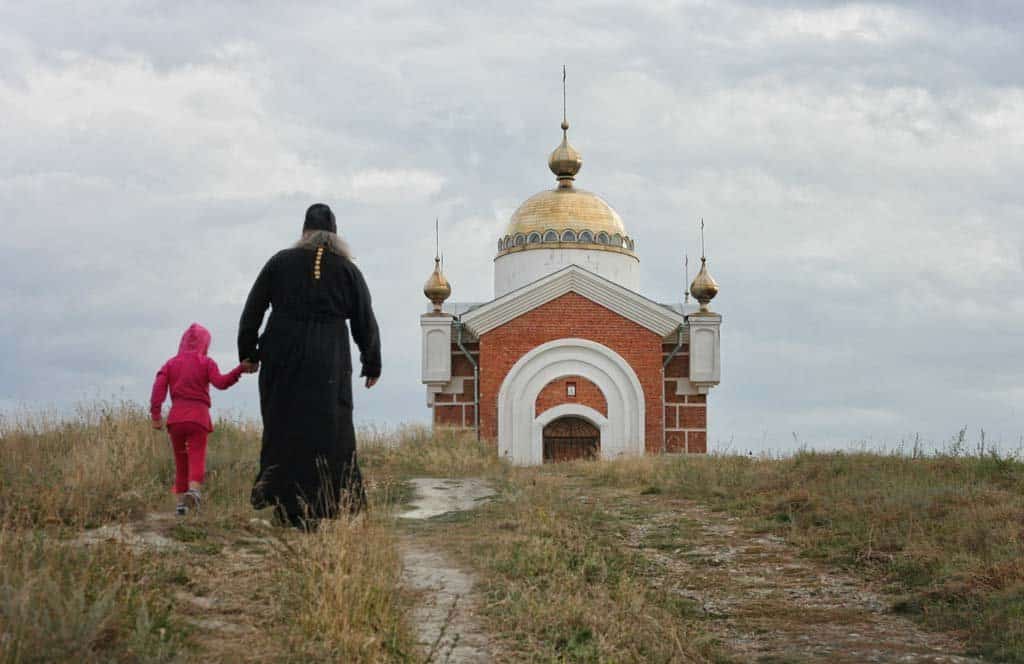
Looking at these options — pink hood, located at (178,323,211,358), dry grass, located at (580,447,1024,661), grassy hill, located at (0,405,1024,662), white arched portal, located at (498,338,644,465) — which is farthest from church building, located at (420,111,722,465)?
pink hood, located at (178,323,211,358)

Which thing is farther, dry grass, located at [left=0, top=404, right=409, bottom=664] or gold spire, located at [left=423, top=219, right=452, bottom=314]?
gold spire, located at [left=423, top=219, right=452, bottom=314]

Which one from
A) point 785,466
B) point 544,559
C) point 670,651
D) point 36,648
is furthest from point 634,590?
point 785,466

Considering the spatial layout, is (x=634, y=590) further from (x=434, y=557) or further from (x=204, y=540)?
(x=204, y=540)

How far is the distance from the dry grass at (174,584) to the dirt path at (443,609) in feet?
0.73

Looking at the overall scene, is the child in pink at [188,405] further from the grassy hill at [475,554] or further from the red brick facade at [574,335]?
the red brick facade at [574,335]

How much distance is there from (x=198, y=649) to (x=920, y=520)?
7707 mm

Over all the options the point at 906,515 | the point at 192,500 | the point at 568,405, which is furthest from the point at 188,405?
the point at 568,405

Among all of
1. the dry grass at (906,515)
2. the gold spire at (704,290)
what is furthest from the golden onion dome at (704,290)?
the dry grass at (906,515)

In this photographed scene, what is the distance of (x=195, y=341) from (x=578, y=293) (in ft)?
70.7

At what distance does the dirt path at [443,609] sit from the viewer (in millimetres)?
6094

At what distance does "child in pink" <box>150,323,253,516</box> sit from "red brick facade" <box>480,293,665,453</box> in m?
20.7

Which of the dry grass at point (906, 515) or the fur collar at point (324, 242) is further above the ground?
the fur collar at point (324, 242)

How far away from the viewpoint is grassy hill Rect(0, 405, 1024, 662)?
5.69 metres

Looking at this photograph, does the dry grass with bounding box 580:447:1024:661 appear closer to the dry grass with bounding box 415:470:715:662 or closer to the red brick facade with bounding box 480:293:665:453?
the dry grass with bounding box 415:470:715:662
